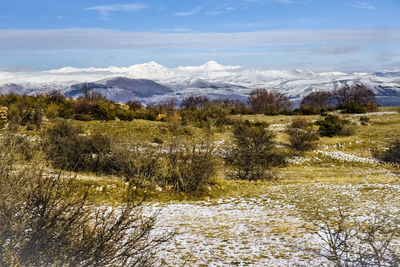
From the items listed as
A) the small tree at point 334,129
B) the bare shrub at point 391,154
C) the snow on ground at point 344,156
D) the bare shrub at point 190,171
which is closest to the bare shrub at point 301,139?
the snow on ground at point 344,156

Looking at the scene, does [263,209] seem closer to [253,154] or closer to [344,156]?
[253,154]

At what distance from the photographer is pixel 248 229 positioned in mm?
11422

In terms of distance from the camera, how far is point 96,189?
14703mm

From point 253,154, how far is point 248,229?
10991 mm

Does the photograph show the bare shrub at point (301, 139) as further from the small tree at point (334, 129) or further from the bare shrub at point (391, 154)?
the bare shrub at point (391, 154)

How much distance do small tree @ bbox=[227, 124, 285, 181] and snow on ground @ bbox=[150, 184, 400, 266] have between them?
438cm

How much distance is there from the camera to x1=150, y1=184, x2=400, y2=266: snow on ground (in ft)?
29.0

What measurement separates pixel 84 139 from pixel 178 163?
257 inches

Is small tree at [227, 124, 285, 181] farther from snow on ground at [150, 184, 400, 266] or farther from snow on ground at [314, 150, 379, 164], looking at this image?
snow on ground at [314, 150, 379, 164]

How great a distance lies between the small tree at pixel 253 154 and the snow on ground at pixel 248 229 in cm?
438

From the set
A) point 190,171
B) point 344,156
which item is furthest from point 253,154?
point 344,156

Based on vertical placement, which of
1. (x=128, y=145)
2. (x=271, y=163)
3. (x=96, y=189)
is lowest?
(x=271, y=163)

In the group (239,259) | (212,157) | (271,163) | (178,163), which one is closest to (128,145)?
(178,163)

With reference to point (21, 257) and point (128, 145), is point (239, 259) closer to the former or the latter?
point (21, 257)
